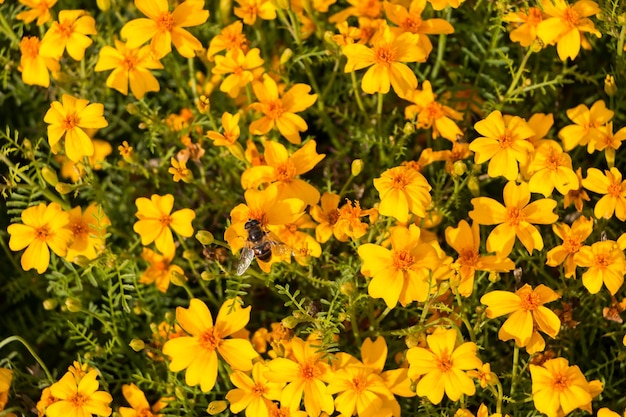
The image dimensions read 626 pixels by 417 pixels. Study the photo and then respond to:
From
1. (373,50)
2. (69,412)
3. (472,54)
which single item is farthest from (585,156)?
(69,412)

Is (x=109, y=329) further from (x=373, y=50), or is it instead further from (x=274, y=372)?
(x=373, y=50)

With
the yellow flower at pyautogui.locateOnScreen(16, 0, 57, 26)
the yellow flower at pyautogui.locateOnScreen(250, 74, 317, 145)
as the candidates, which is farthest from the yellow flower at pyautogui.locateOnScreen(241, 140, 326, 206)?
the yellow flower at pyautogui.locateOnScreen(16, 0, 57, 26)

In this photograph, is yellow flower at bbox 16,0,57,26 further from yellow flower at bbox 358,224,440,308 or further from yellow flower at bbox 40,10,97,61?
yellow flower at bbox 358,224,440,308

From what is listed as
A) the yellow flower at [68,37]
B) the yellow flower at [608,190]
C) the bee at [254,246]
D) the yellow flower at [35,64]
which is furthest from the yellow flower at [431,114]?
the yellow flower at [35,64]

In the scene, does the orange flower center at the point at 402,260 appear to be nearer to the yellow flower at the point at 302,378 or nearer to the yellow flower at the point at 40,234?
the yellow flower at the point at 302,378

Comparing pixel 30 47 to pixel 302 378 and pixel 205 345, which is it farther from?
pixel 302 378

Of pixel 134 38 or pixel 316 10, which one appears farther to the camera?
pixel 316 10

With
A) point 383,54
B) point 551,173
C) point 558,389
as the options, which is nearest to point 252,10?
point 383,54
